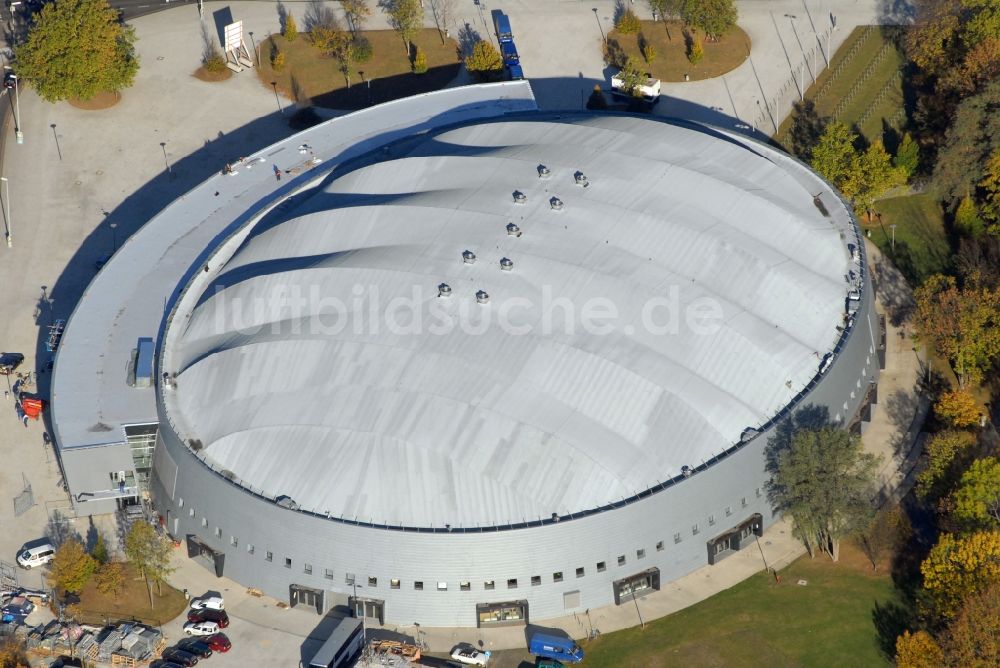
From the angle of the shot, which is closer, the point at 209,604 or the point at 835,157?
the point at 209,604

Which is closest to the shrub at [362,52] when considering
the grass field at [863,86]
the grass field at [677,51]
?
the grass field at [677,51]

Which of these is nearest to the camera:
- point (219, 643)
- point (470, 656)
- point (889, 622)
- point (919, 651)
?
point (919, 651)

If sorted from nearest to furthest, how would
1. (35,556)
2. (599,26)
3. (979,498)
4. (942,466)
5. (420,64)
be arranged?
(979,498) → (35,556) → (942,466) → (420,64) → (599,26)

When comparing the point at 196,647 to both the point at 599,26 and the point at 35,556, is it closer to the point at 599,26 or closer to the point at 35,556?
the point at 35,556

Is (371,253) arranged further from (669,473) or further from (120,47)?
(120,47)

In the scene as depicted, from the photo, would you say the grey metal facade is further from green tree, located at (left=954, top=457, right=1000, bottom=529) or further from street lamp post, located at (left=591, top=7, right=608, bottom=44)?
street lamp post, located at (left=591, top=7, right=608, bottom=44)

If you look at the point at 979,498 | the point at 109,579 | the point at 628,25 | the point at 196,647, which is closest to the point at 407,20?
the point at 628,25
